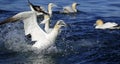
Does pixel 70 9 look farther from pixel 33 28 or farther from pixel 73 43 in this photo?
pixel 33 28

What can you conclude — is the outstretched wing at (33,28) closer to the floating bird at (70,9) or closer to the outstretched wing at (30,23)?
the outstretched wing at (30,23)

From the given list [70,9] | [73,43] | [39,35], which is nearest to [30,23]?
[39,35]

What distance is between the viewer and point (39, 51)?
1612 cm

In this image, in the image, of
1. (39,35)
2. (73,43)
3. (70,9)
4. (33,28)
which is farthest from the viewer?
(70,9)

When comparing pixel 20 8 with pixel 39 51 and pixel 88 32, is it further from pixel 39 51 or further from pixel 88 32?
pixel 39 51

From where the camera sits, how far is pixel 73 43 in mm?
17188

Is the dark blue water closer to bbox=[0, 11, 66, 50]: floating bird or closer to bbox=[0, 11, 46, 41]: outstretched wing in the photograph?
bbox=[0, 11, 66, 50]: floating bird

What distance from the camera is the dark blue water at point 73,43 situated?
15.2 meters

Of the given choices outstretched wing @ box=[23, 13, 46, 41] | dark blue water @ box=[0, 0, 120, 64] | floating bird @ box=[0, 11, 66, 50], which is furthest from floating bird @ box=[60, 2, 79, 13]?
outstretched wing @ box=[23, 13, 46, 41]

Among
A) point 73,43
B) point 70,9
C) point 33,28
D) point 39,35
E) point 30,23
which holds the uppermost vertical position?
point 30,23

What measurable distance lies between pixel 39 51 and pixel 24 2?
1063 cm

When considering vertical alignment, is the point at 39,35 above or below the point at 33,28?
below

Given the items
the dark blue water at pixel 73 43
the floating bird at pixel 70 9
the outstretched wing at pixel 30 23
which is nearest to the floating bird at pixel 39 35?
the outstretched wing at pixel 30 23

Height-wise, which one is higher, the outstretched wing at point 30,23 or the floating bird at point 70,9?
the outstretched wing at point 30,23
